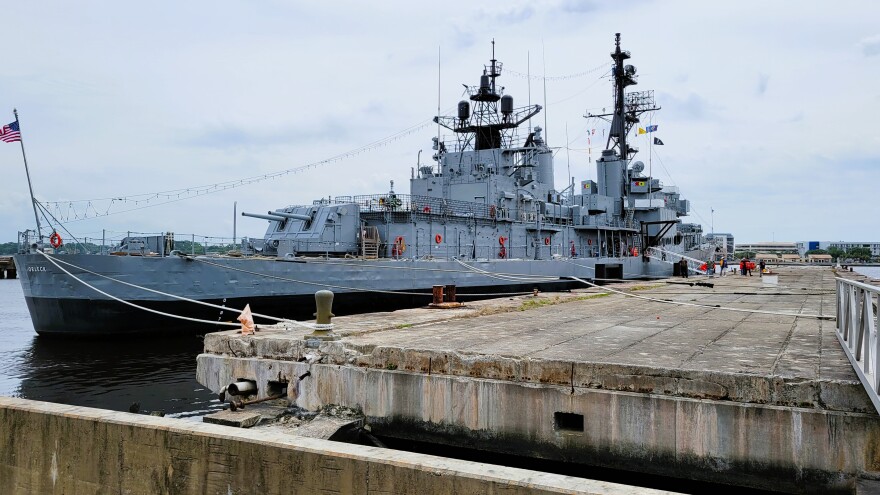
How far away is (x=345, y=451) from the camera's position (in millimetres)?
4223

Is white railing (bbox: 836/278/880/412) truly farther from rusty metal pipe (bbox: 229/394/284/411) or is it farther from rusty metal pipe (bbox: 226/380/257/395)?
rusty metal pipe (bbox: 226/380/257/395)

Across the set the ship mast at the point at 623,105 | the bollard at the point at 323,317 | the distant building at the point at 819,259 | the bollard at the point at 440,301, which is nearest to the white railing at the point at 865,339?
the bollard at the point at 323,317

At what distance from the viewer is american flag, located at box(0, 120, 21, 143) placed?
16.0 m

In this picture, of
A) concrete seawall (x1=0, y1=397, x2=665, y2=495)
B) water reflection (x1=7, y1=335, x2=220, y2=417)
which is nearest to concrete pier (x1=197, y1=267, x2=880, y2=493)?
concrete seawall (x1=0, y1=397, x2=665, y2=495)

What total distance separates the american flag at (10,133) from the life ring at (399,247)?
13.0m

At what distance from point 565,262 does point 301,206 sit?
44.4 ft

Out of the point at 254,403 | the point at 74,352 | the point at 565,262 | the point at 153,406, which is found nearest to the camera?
the point at 254,403

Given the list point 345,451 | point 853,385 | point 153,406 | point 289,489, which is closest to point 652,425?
point 853,385

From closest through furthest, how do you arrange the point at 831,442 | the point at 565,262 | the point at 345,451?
the point at 345,451 → the point at 831,442 → the point at 565,262

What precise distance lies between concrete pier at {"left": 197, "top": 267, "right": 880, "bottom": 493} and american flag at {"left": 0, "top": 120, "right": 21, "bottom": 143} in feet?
41.5

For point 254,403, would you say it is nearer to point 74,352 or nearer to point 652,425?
point 652,425

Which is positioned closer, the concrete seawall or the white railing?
the concrete seawall

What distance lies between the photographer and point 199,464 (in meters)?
4.70

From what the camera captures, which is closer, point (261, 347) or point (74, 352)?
point (261, 347)
